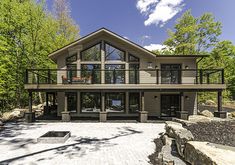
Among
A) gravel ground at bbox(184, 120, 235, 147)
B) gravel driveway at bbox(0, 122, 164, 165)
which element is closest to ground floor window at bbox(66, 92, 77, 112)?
gravel driveway at bbox(0, 122, 164, 165)

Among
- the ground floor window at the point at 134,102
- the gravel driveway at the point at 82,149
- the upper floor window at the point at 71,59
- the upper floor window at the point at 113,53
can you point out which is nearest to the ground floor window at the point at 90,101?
the ground floor window at the point at 134,102

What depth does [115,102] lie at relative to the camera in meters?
14.5

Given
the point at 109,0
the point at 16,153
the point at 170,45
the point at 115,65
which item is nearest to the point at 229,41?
the point at 170,45

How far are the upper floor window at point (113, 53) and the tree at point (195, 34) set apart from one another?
563 inches

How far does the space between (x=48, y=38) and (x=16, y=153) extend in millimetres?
19369

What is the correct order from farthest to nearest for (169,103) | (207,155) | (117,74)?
(169,103) < (117,74) < (207,155)

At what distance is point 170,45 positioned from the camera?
2773 centimetres

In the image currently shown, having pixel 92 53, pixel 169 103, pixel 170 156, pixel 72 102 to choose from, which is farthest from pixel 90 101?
pixel 170 156

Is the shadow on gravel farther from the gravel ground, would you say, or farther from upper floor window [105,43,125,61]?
upper floor window [105,43,125,61]

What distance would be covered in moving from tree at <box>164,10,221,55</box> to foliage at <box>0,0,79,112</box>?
18744mm

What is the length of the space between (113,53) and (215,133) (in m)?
10.3

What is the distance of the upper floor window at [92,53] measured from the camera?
561 inches

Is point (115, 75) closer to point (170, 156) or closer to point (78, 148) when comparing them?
point (78, 148)

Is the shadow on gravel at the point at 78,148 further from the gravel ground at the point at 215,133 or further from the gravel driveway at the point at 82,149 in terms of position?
the gravel ground at the point at 215,133
